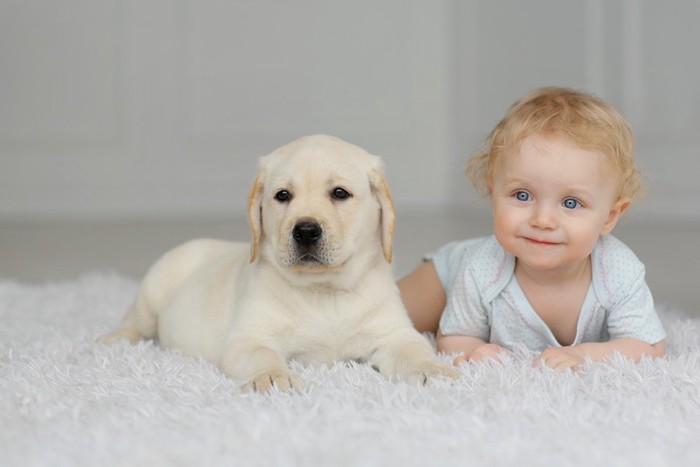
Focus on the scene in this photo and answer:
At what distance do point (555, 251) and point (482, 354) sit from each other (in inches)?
11.0

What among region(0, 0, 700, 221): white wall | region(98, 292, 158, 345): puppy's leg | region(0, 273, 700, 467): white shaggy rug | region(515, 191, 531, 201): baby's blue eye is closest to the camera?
region(0, 273, 700, 467): white shaggy rug

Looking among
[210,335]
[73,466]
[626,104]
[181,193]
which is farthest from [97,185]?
[73,466]

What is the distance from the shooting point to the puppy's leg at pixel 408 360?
1.68 m

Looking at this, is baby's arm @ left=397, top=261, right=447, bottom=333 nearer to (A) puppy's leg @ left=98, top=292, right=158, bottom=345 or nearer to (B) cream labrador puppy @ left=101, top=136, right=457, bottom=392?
(B) cream labrador puppy @ left=101, top=136, right=457, bottom=392

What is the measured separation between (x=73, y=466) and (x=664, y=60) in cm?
388

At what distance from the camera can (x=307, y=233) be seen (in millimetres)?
1834

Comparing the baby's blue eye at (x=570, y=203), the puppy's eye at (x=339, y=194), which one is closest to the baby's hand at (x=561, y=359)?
the baby's blue eye at (x=570, y=203)

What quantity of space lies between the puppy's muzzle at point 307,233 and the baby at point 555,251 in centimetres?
40

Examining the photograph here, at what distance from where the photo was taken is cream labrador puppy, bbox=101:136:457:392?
1857 millimetres

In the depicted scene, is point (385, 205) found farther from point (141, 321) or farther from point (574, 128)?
point (141, 321)

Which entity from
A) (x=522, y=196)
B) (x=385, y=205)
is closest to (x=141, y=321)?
(x=385, y=205)

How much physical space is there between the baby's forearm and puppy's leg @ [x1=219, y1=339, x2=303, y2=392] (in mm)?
623

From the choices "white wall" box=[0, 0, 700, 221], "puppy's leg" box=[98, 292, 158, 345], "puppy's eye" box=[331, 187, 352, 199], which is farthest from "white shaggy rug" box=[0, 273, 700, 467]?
"white wall" box=[0, 0, 700, 221]

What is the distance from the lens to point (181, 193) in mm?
6383
